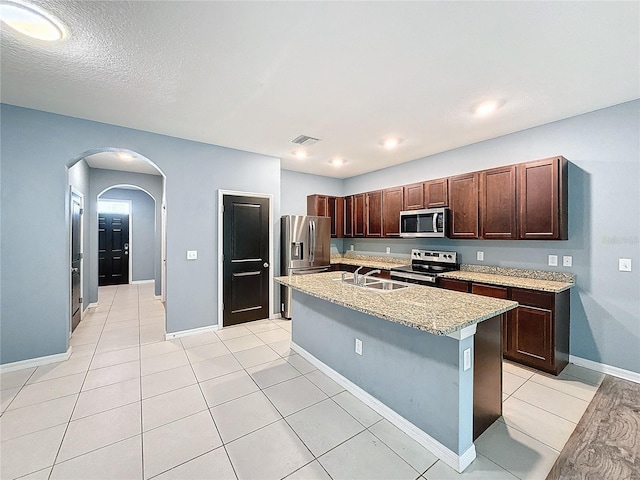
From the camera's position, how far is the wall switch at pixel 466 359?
169 cm

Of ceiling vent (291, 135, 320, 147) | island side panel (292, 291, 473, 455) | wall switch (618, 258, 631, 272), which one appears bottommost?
island side panel (292, 291, 473, 455)

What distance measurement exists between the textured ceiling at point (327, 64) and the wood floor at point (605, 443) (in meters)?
2.74

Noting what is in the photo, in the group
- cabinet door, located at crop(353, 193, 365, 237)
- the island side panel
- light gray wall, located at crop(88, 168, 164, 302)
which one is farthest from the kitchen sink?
light gray wall, located at crop(88, 168, 164, 302)

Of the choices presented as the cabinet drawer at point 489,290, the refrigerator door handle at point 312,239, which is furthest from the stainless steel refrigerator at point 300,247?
the cabinet drawer at point 489,290

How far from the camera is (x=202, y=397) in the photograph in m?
2.38

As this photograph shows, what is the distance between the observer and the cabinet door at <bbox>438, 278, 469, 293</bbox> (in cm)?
337

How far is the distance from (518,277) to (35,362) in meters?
5.63

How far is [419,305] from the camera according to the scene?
196 cm

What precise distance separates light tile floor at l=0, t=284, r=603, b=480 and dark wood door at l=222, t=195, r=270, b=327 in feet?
3.57

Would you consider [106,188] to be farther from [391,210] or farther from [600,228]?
[600,228]

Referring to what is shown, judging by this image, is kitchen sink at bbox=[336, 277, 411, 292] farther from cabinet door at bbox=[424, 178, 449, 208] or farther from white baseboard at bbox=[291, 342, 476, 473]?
cabinet door at bbox=[424, 178, 449, 208]

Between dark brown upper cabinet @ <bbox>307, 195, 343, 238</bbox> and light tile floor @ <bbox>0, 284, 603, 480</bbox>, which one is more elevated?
dark brown upper cabinet @ <bbox>307, 195, 343, 238</bbox>

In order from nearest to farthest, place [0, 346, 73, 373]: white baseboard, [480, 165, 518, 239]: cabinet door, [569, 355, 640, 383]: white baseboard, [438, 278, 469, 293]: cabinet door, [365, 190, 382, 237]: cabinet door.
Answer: [569, 355, 640, 383]: white baseboard < [0, 346, 73, 373]: white baseboard < [480, 165, 518, 239]: cabinet door < [438, 278, 469, 293]: cabinet door < [365, 190, 382, 237]: cabinet door

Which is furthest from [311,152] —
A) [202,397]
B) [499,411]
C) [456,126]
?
[499,411]
